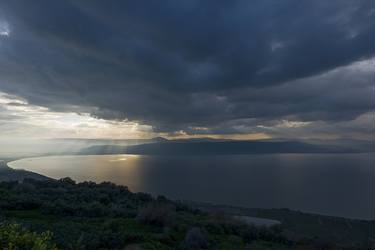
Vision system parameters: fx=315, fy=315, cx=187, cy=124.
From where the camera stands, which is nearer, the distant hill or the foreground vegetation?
the foreground vegetation

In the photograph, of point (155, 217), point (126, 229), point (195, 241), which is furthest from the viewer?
point (155, 217)

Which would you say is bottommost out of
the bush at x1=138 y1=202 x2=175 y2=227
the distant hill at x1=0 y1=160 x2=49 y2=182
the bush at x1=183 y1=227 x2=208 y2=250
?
the bush at x1=183 y1=227 x2=208 y2=250

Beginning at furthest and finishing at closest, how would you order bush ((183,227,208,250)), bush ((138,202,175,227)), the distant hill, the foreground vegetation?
the distant hill < bush ((138,202,175,227)) < bush ((183,227,208,250)) < the foreground vegetation

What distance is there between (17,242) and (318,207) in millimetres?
84904

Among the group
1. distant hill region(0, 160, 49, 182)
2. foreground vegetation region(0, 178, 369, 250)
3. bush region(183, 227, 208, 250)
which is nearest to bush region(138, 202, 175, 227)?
foreground vegetation region(0, 178, 369, 250)

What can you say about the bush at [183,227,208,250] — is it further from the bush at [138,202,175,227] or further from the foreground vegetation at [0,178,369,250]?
the bush at [138,202,175,227]

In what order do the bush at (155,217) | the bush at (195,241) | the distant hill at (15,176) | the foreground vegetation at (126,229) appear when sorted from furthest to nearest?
the distant hill at (15,176) < the bush at (155,217) < the bush at (195,241) < the foreground vegetation at (126,229)

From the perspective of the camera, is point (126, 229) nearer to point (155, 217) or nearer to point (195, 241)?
point (155, 217)

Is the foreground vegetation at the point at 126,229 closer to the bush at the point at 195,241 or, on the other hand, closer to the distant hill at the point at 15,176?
Answer: the bush at the point at 195,241

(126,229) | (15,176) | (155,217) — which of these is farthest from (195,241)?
(15,176)

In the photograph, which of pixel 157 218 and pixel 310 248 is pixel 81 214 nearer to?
pixel 157 218

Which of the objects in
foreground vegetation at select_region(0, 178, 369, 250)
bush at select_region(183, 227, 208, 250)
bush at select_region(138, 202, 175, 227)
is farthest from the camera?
bush at select_region(138, 202, 175, 227)

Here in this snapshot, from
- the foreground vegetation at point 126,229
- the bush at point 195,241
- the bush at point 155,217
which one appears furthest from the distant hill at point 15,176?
the bush at point 195,241

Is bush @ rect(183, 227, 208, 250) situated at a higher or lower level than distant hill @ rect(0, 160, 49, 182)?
lower
